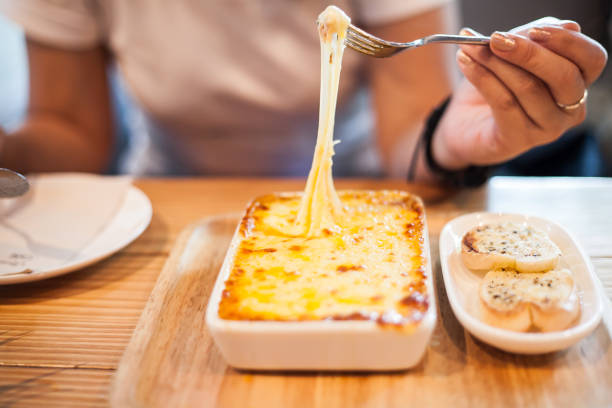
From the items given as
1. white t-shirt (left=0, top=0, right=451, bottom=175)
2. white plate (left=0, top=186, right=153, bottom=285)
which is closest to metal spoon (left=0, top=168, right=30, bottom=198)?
white plate (left=0, top=186, right=153, bottom=285)

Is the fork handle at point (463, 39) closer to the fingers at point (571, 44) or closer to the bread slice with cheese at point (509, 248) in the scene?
the fingers at point (571, 44)

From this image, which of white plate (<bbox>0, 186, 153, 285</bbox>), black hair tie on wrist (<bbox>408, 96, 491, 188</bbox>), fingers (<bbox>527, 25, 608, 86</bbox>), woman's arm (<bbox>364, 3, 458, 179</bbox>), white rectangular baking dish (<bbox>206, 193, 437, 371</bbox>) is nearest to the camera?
white rectangular baking dish (<bbox>206, 193, 437, 371</bbox>)

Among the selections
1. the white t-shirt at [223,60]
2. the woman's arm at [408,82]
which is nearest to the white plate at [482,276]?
the woman's arm at [408,82]

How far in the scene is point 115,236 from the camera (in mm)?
1151

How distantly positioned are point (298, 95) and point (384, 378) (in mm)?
1119

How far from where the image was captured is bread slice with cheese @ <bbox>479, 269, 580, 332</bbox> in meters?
0.74

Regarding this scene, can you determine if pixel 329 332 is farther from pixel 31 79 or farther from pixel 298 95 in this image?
pixel 31 79

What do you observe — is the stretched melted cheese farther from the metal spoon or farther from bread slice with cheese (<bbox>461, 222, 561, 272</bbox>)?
the metal spoon

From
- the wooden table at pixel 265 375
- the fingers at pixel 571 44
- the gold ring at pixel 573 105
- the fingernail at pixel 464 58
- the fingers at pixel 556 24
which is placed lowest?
the wooden table at pixel 265 375

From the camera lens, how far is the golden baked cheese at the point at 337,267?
74 centimetres

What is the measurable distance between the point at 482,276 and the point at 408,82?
872 millimetres

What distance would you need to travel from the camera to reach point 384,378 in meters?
0.75

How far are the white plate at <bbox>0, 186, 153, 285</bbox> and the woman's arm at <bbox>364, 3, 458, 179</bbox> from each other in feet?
2.69

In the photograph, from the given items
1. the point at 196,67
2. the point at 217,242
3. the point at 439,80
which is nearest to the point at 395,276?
the point at 217,242
